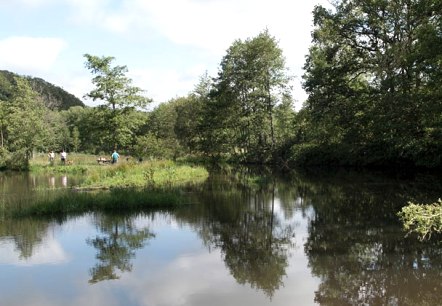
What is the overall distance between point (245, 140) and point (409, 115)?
1086 inches

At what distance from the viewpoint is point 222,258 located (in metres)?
9.88

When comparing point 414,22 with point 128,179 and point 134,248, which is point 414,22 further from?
point 134,248

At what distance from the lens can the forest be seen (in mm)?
28375

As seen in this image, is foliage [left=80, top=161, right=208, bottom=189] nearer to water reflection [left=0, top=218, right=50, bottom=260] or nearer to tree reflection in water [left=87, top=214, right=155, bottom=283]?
tree reflection in water [left=87, top=214, right=155, bottom=283]

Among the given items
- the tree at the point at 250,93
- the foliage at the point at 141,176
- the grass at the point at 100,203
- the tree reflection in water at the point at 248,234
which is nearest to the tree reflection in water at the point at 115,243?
the grass at the point at 100,203

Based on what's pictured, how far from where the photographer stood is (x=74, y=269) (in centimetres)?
915

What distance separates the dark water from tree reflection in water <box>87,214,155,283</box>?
0.09ft

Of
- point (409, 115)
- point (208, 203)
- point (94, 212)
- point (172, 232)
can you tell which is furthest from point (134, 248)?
point (409, 115)

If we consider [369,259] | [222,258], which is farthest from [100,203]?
[369,259]

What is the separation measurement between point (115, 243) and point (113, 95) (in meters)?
31.5

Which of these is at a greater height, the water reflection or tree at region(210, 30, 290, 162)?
tree at region(210, 30, 290, 162)

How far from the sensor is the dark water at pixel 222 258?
7.52 meters

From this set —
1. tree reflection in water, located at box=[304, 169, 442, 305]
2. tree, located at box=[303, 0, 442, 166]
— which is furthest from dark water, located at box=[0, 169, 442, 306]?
tree, located at box=[303, 0, 442, 166]

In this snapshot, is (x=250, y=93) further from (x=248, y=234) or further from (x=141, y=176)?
(x=248, y=234)
